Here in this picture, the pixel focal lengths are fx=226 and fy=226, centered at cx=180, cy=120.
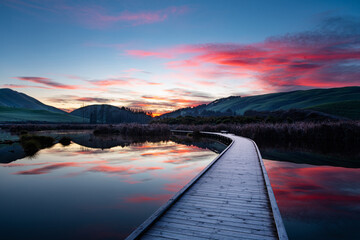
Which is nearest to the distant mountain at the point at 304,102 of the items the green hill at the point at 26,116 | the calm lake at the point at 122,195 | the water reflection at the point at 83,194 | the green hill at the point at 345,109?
the green hill at the point at 345,109

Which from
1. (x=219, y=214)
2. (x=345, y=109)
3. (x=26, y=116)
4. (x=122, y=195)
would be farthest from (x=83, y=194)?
(x=26, y=116)

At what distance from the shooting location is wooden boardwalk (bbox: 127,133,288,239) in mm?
3580

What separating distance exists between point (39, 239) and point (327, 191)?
8342 mm

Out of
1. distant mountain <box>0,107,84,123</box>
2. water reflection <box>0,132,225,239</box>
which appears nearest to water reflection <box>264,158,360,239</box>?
water reflection <box>0,132,225,239</box>

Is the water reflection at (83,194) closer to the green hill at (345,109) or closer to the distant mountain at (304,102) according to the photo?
the green hill at (345,109)

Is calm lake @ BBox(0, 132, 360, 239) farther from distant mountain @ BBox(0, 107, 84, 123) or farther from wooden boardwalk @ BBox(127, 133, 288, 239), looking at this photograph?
distant mountain @ BBox(0, 107, 84, 123)

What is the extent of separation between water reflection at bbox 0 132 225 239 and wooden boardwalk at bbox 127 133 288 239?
4.44 feet

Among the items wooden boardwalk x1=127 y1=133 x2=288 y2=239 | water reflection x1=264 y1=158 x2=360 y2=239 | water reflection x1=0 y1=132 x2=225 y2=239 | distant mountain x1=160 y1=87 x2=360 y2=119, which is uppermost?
distant mountain x1=160 y1=87 x2=360 y2=119

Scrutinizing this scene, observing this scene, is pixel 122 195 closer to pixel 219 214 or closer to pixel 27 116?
pixel 219 214

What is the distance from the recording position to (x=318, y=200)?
22.0 feet

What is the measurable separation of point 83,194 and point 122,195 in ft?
4.29

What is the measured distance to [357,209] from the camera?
5.98 metres

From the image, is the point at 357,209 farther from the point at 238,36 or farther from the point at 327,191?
the point at 238,36

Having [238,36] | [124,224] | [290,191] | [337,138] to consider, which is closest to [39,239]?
[124,224]
